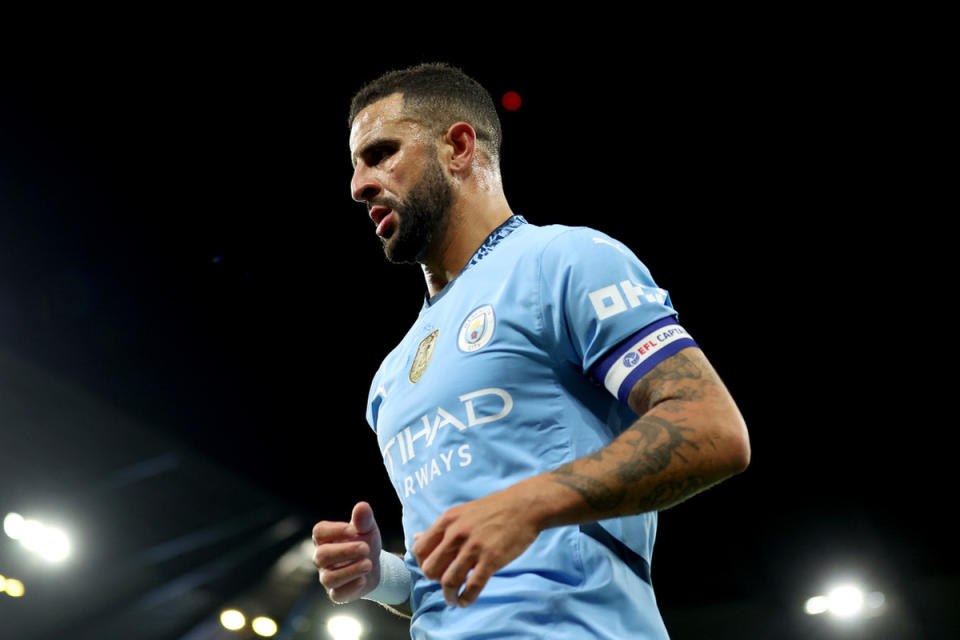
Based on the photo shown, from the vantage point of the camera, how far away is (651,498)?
0.90m

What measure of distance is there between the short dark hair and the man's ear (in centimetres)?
2

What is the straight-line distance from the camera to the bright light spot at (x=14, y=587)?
635cm

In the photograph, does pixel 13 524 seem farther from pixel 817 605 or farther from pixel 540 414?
pixel 817 605

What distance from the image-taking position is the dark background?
159 inches

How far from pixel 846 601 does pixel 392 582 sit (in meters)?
6.07

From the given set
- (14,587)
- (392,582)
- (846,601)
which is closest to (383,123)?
(392,582)

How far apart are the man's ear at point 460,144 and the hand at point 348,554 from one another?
798 millimetres

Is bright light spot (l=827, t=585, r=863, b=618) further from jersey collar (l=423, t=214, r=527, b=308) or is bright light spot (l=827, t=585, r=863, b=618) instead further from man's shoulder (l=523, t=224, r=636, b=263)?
man's shoulder (l=523, t=224, r=636, b=263)

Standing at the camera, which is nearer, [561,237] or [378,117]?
[561,237]

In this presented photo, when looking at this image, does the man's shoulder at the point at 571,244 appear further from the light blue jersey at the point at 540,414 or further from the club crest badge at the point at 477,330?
the club crest badge at the point at 477,330

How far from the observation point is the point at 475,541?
0.81 meters

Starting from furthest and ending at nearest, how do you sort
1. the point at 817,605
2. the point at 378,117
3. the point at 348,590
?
the point at 817,605 → the point at 378,117 → the point at 348,590

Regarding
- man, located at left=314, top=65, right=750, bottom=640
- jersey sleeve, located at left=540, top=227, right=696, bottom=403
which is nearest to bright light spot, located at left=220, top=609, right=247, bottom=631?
man, located at left=314, top=65, right=750, bottom=640

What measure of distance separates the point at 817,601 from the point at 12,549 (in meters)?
6.73
